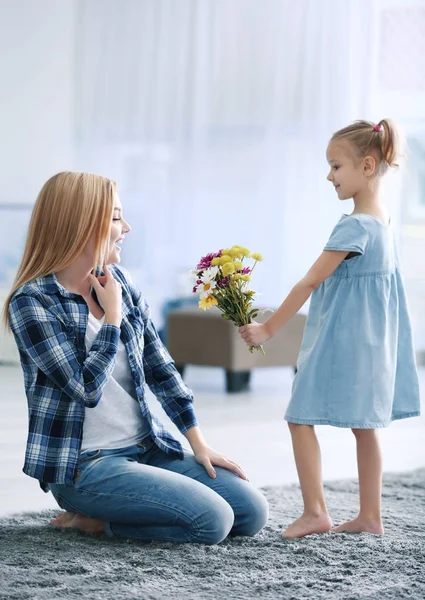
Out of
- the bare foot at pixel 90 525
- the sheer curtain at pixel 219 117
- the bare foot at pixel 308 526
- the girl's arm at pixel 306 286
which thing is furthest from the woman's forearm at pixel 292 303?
the sheer curtain at pixel 219 117

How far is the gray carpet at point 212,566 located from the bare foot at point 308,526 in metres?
0.02

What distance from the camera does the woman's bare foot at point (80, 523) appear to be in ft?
8.33

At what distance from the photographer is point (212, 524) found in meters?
2.39

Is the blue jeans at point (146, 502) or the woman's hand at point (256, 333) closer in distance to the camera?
the blue jeans at point (146, 502)

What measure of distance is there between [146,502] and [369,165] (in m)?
1.05

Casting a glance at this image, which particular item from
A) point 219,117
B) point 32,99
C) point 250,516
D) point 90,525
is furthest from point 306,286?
point 32,99

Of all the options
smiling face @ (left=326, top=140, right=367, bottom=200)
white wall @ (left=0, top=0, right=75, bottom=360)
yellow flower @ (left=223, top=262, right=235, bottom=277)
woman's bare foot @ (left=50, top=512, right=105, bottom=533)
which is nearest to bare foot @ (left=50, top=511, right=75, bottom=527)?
woman's bare foot @ (left=50, top=512, right=105, bottom=533)

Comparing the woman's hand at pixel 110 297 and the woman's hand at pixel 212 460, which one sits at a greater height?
the woman's hand at pixel 110 297

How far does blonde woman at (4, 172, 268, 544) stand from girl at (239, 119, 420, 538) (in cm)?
21

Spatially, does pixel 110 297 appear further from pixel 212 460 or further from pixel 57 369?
pixel 212 460

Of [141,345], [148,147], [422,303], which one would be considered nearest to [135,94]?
[148,147]

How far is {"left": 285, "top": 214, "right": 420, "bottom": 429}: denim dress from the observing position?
2.57m

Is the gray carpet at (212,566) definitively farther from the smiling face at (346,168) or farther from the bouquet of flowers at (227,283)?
the smiling face at (346,168)

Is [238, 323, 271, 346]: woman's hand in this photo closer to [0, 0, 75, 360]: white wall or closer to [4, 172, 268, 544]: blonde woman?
[4, 172, 268, 544]: blonde woman
